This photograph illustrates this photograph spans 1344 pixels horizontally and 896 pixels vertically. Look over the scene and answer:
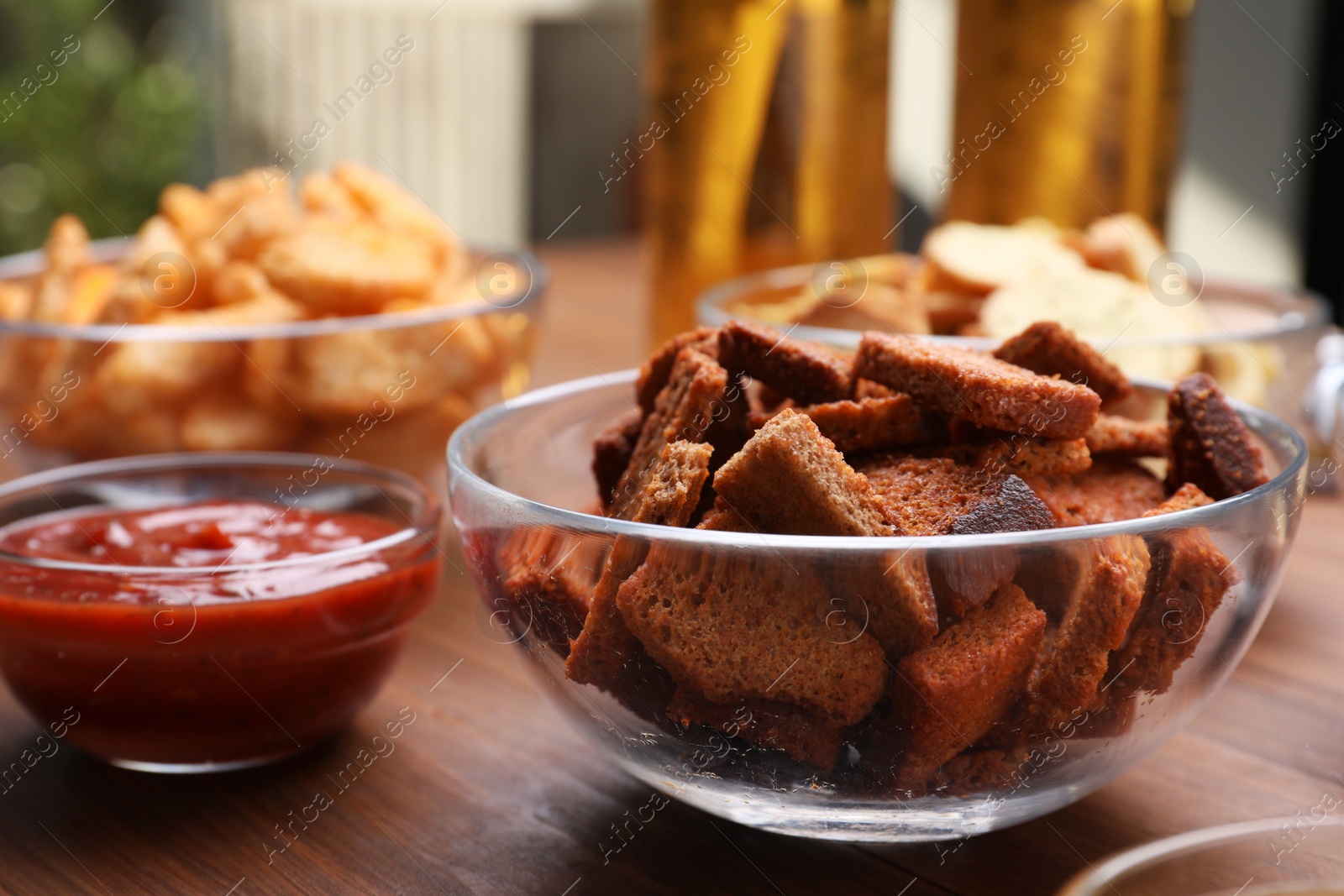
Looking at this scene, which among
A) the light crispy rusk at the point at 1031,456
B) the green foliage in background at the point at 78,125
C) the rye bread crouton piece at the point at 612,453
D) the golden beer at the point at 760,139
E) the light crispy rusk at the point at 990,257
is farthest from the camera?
the green foliage in background at the point at 78,125

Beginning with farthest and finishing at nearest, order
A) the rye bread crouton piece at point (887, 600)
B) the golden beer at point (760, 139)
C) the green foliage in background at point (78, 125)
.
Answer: the green foliage in background at point (78, 125)
the golden beer at point (760, 139)
the rye bread crouton piece at point (887, 600)

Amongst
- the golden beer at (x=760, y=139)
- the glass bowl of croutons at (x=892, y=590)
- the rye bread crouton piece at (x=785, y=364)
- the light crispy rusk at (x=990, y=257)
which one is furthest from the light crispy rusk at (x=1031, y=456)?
the golden beer at (x=760, y=139)

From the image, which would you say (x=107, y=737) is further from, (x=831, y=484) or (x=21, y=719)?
(x=831, y=484)

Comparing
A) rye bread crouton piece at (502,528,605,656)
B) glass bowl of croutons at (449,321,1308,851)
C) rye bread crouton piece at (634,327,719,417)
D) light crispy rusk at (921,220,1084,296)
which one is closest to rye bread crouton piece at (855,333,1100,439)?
glass bowl of croutons at (449,321,1308,851)

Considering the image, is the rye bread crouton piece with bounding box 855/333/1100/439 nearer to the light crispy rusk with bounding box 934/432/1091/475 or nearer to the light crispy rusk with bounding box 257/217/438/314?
the light crispy rusk with bounding box 934/432/1091/475

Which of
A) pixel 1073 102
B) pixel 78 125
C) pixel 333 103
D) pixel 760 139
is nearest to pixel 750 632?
pixel 760 139

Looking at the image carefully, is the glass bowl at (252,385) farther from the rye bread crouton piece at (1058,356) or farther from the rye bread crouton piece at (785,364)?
the rye bread crouton piece at (1058,356)
